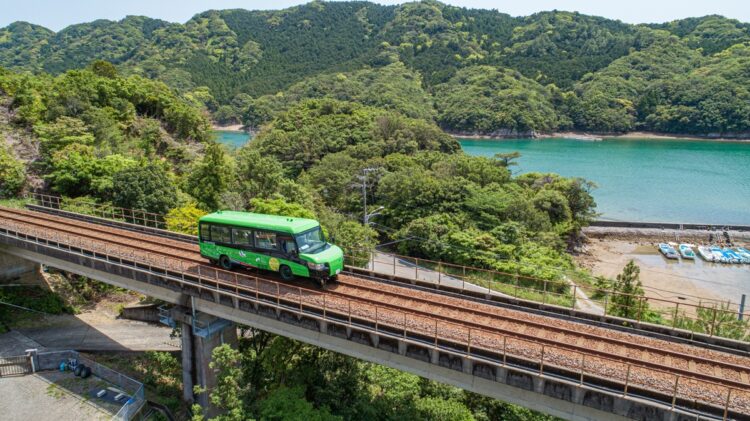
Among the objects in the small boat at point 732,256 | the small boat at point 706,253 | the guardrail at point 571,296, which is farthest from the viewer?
the small boat at point 706,253

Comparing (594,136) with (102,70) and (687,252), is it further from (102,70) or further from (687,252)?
(102,70)

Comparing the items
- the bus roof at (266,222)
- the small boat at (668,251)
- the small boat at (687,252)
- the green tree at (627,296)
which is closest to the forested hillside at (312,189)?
the green tree at (627,296)

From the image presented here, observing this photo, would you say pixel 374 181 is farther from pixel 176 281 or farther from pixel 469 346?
pixel 469 346

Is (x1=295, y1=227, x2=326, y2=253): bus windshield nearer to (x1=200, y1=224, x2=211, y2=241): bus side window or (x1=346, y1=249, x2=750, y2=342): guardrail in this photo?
(x1=346, y1=249, x2=750, y2=342): guardrail

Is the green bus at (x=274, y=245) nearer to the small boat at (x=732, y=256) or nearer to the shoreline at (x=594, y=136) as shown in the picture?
the small boat at (x=732, y=256)

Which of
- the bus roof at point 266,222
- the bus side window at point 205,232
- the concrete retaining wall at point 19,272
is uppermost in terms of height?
the bus roof at point 266,222

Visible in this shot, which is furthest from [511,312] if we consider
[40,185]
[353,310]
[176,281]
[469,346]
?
[40,185]
